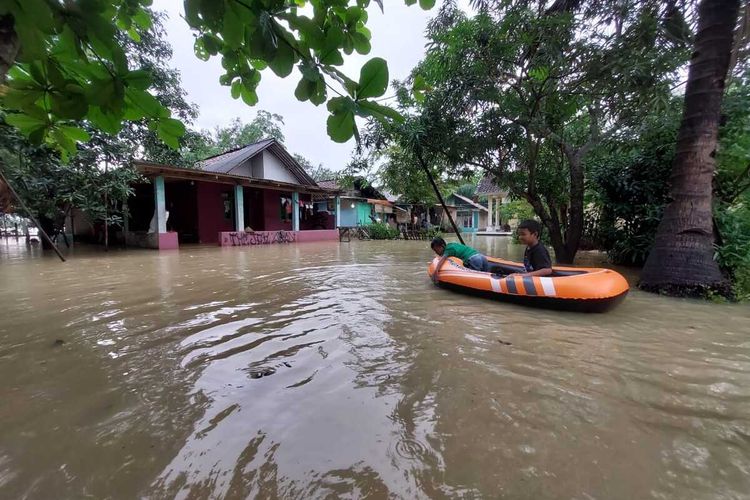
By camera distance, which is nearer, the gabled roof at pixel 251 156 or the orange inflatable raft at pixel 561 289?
the orange inflatable raft at pixel 561 289

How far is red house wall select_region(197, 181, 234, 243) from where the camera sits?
49.1 feet

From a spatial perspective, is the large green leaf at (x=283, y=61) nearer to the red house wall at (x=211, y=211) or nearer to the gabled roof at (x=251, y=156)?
the gabled roof at (x=251, y=156)

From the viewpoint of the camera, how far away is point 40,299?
4785mm

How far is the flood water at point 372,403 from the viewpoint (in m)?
1.53

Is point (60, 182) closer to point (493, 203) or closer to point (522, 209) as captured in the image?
point (522, 209)

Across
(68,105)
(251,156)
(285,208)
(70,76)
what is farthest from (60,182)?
(68,105)

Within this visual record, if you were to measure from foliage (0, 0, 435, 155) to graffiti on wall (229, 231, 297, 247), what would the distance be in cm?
1360

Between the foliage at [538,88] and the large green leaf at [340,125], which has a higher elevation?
the foliage at [538,88]

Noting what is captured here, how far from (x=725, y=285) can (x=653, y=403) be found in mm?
4210

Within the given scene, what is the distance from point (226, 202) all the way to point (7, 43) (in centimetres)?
1643

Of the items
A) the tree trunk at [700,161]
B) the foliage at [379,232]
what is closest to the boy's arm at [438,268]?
the tree trunk at [700,161]

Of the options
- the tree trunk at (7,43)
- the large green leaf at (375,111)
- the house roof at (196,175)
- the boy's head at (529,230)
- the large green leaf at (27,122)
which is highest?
the house roof at (196,175)

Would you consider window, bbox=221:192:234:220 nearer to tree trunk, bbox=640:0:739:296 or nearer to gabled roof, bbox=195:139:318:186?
gabled roof, bbox=195:139:318:186

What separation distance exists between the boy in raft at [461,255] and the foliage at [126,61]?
486 cm
